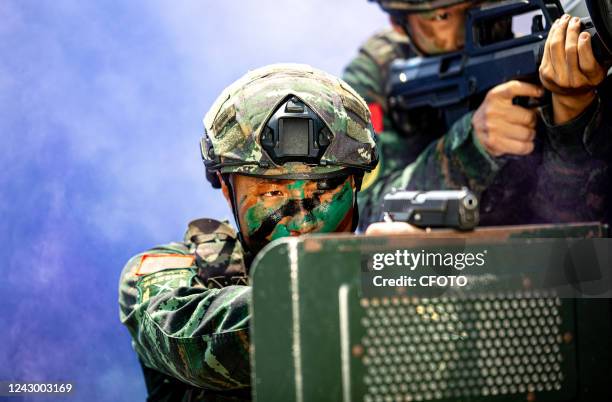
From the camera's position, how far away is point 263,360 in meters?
1.98

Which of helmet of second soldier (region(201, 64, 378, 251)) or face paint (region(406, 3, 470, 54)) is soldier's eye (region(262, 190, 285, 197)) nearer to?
helmet of second soldier (region(201, 64, 378, 251))

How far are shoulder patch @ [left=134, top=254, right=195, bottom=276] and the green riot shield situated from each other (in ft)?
4.38

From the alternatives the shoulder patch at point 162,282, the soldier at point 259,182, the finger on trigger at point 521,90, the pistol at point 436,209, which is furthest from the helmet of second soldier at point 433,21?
the pistol at point 436,209

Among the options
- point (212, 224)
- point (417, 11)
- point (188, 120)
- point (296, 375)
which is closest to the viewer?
point (296, 375)

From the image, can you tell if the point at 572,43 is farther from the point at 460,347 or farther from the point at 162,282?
the point at 460,347

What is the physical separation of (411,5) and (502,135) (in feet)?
3.79

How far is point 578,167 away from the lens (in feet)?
13.7

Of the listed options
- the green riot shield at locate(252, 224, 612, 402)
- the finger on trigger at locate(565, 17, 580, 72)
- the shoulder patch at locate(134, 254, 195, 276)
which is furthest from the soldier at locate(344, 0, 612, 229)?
the green riot shield at locate(252, 224, 612, 402)

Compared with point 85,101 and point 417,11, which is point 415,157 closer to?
point 417,11

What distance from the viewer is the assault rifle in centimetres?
425

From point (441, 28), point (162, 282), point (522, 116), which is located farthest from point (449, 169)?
point (162, 282)

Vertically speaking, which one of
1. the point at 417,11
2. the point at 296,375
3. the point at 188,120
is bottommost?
the point at 296,375

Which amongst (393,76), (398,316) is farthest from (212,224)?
(393,76)

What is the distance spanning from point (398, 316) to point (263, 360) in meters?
0.29
